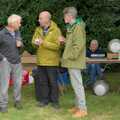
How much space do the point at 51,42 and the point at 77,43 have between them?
2.34 ft

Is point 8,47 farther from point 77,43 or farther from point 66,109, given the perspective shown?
point 66,109

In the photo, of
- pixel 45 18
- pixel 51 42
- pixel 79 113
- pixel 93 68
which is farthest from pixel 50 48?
pixel 93 68

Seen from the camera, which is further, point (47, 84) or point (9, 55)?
point (47, 84)

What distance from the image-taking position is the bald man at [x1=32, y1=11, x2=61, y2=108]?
28.0 feet

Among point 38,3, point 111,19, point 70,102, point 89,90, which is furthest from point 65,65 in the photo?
point 38,3

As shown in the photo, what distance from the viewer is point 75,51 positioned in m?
7.95

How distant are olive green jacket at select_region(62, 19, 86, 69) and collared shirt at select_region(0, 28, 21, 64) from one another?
839mm

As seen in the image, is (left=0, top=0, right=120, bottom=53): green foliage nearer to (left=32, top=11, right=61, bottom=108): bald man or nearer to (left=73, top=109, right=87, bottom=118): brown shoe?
(left=32, top=11, right=61, bottom=108): bald man

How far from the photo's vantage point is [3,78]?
824 centimetres

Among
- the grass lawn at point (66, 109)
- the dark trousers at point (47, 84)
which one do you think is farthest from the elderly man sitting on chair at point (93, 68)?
the dark trousers at point (47, 84)

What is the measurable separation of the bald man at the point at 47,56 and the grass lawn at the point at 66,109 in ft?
0.79

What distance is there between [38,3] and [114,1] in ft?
9.40

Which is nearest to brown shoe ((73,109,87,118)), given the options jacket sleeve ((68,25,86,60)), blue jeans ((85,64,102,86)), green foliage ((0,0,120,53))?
jacket sleeve ((68,25,86,60))

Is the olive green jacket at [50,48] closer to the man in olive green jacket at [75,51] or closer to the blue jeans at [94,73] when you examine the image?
the man in olive green jacket at [75,51]
